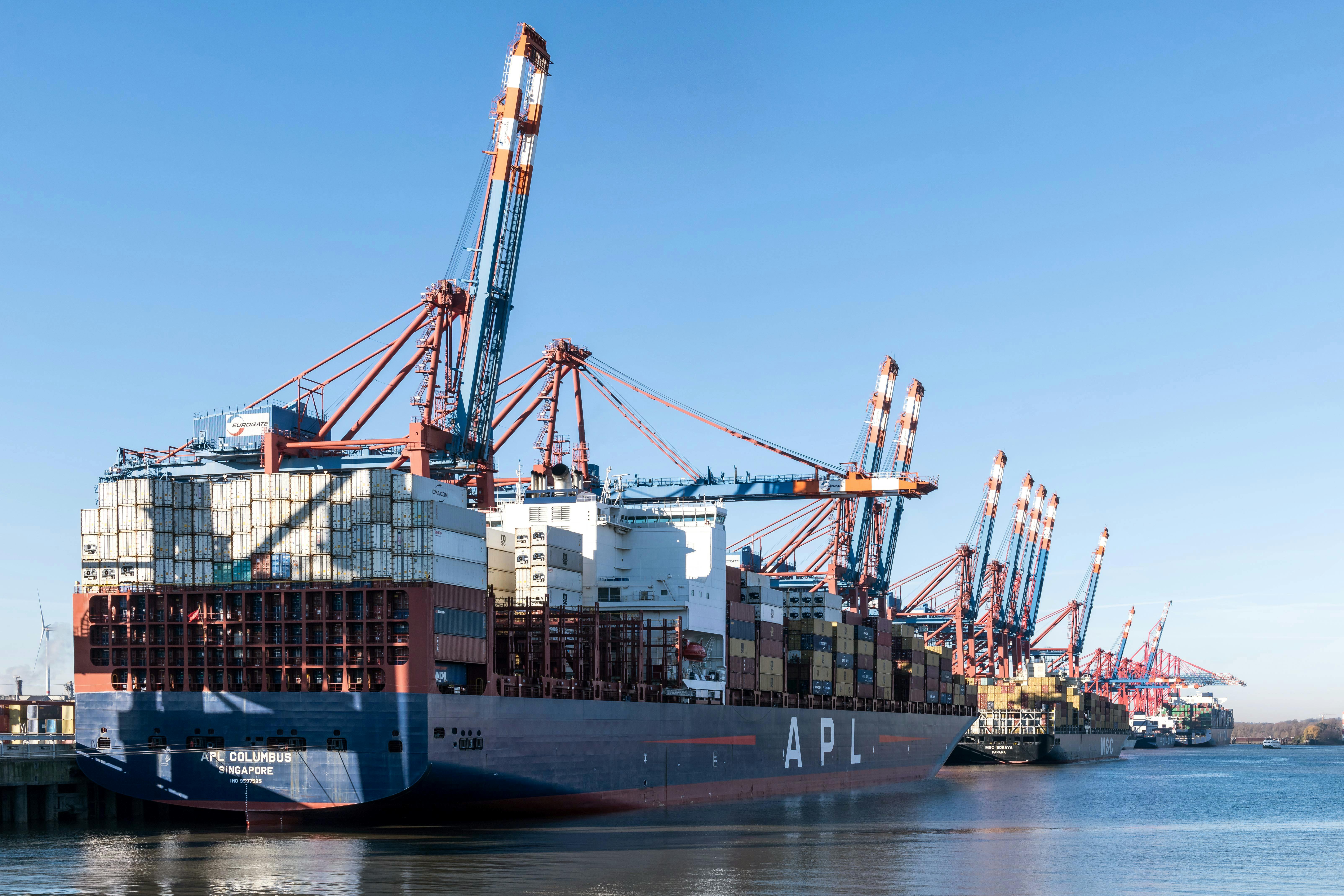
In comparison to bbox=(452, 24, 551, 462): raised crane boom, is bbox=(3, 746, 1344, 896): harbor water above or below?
below

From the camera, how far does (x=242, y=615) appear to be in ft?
143

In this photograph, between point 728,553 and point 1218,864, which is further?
point 728,553

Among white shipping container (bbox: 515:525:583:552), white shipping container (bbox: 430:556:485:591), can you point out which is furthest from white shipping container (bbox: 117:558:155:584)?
white shipping container (bbox: 515:525:583:552)

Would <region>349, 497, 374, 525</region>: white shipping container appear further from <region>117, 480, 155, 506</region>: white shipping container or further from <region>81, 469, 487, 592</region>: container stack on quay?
<region>117, 480, 155, 506</region>: white shipping container

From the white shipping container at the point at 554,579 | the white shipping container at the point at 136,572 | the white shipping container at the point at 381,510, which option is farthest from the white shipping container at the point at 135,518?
the white shipping container at the point at 554,579

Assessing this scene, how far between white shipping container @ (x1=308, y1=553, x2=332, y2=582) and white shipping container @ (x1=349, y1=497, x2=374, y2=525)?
1.32 m

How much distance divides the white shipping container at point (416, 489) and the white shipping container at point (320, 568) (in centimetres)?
277

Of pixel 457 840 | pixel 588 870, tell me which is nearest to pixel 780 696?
pixel 457 840

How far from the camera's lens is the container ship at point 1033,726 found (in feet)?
380

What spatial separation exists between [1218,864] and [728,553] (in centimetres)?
4111

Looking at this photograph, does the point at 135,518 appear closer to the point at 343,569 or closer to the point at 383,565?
the point at 343,569

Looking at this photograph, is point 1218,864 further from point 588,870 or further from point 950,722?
point 950,722

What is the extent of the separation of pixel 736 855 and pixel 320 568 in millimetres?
14845

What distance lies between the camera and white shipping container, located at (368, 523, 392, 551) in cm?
4284
